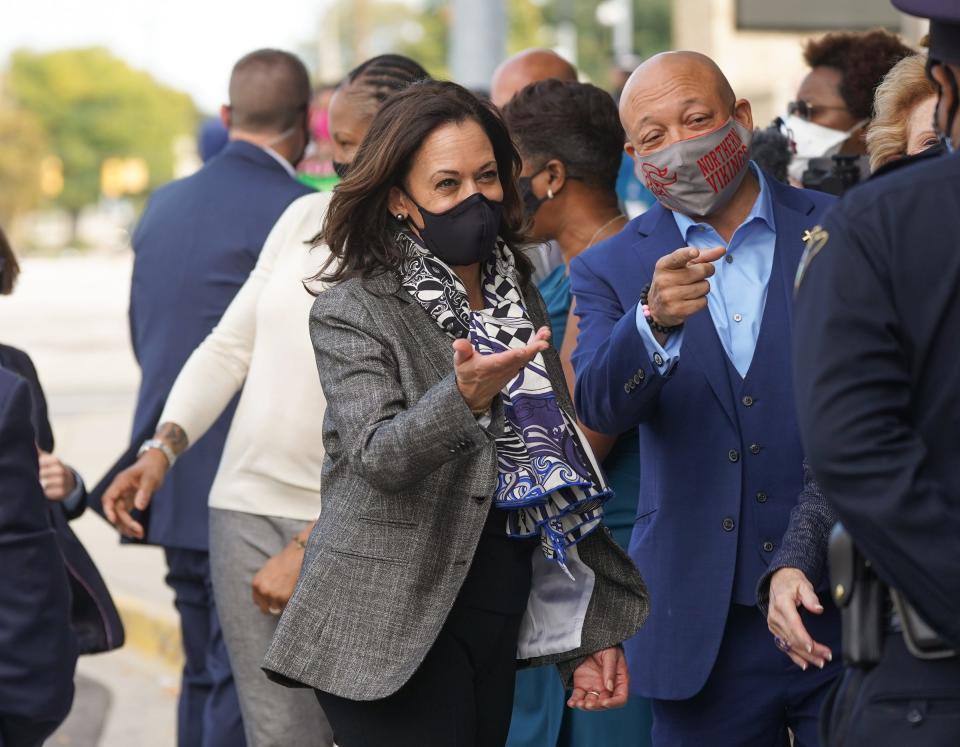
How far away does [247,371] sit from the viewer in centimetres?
435

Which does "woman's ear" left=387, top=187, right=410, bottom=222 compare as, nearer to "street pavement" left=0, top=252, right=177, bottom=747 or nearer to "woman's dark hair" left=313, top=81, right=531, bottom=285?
"woman's dark hair" left=313, top=81, right=531, bottom=285

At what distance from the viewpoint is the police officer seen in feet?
7.09

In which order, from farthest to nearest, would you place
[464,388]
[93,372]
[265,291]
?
1. [93,372]
2. [265,291]
3. [464,388]

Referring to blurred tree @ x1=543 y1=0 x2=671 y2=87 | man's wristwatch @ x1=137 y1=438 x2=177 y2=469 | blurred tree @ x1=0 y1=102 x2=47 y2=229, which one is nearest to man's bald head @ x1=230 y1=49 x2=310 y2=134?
man's wristwatch @ x1=137 y1=438 x2=177 y2=469

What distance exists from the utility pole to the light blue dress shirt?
6.12 metres

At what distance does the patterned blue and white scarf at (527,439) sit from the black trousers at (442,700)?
204 mm

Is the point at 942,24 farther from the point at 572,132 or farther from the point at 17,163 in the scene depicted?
the point at 17,163

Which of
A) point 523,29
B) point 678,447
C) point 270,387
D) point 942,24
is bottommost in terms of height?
point 523,29

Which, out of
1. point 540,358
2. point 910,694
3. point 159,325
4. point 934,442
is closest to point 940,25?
point 934,442

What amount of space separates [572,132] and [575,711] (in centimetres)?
164

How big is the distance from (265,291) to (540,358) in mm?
1188

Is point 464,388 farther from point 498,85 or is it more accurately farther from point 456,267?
point 498,85

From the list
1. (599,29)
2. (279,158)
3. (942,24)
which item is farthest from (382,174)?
(599,29)

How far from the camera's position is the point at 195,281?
17.3 feet
